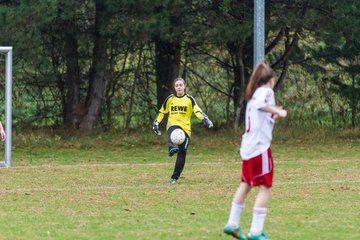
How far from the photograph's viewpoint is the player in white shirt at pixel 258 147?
9523 millimetres

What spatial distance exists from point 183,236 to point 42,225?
1813 mm

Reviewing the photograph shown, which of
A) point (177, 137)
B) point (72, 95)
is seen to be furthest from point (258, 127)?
point (72, 95)

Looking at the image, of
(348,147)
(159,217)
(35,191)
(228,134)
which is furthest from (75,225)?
(228,134)

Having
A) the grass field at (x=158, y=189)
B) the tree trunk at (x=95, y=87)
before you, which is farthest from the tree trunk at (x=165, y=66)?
the grass field at (x=158, y=189)

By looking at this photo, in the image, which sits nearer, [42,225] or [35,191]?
[42,225]

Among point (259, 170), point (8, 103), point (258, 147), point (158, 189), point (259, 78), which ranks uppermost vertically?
point (259, 78)

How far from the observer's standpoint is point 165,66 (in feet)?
89.1

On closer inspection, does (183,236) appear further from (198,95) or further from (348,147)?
(198,95)

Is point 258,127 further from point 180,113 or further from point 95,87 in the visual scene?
point 95,87

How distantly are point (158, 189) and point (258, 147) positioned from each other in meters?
5.30

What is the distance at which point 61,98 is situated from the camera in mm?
27062

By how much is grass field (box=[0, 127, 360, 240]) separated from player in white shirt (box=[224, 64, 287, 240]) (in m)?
0.55

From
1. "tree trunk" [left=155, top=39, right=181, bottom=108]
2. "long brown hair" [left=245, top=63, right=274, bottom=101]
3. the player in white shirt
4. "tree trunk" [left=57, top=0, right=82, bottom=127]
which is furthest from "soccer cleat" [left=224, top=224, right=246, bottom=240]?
"tree trunk" [left=155, top=39, right=181, bottom=108]

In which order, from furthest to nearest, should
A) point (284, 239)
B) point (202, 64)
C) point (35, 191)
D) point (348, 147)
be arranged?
1. point (202, 64)
2. point (348, 147)
3. point (35, 191)
4. point (284, 239)
